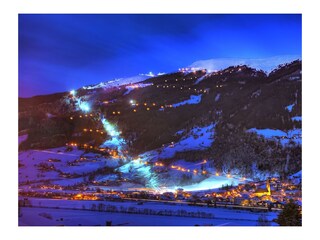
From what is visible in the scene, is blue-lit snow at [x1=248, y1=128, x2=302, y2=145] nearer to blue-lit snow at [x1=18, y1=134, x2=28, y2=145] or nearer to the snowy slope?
the snowy slope

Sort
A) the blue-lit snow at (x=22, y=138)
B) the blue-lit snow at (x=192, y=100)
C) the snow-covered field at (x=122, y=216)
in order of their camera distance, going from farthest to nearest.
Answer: the blue-lit snow at (x=192, y=100), the blue-lit snow at (x=22, y=138), the snow-covered field at (x=122, y=216)

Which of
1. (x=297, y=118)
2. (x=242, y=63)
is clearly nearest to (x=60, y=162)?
(x=242, y=63)

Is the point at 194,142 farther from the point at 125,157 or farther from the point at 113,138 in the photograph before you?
the point at 113,138

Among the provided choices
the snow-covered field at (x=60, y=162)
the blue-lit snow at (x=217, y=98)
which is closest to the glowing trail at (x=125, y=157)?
the snow-covered field at (x=60, y=162)

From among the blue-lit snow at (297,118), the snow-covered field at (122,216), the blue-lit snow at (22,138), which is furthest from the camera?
the blue-lit snow at (22,138)

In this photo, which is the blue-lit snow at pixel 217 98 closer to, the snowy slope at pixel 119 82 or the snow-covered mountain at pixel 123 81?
the snow-covered mountain at pixel 123 81

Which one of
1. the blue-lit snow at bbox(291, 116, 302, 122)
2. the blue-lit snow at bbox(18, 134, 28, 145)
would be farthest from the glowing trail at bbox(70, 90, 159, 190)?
the blue-lit snow at bbox(291, 116, 302, 122)
